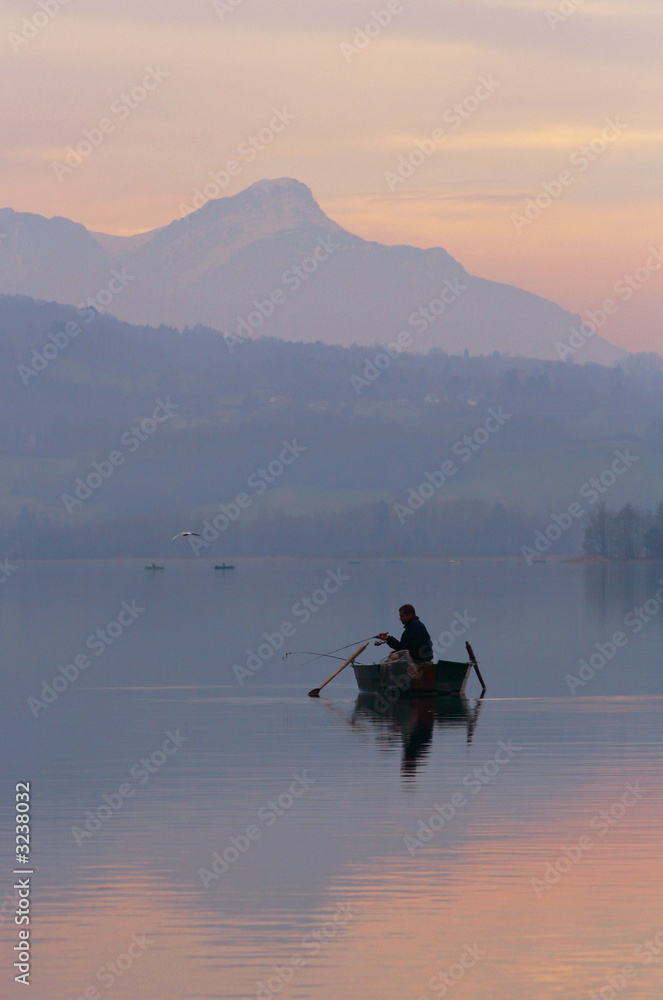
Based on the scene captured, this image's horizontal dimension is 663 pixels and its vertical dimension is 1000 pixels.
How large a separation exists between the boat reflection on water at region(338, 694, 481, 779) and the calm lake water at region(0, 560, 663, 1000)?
0.51 feet

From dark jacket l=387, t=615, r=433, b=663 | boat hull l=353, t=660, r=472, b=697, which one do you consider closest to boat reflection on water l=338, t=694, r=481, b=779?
boat hull l=353, t=660, r=472, b=697

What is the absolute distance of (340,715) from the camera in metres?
58.9

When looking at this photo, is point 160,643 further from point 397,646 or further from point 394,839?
point 394,839

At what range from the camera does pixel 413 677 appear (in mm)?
62875

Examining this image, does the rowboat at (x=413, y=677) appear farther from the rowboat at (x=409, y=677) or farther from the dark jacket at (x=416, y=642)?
the dark jacket at (x=416, y=642)

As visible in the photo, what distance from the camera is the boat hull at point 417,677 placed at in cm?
6238

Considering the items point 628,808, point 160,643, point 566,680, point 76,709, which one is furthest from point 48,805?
point 160,643

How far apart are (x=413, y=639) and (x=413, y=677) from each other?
9.13ft

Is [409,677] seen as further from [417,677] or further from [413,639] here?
[413,639]

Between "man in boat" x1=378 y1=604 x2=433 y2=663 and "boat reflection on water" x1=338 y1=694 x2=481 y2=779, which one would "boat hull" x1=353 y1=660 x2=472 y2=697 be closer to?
"boat reflection on water" x1=338 y1=694 x2=481 y2=779

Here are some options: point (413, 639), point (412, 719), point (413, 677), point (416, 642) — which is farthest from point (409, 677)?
point (412, 719)

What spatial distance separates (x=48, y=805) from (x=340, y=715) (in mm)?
22849

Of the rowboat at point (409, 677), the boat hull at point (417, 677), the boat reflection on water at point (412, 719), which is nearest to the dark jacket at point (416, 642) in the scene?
the rowboat at point (409, 677)

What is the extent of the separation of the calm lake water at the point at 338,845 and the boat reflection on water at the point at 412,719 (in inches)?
6.1
